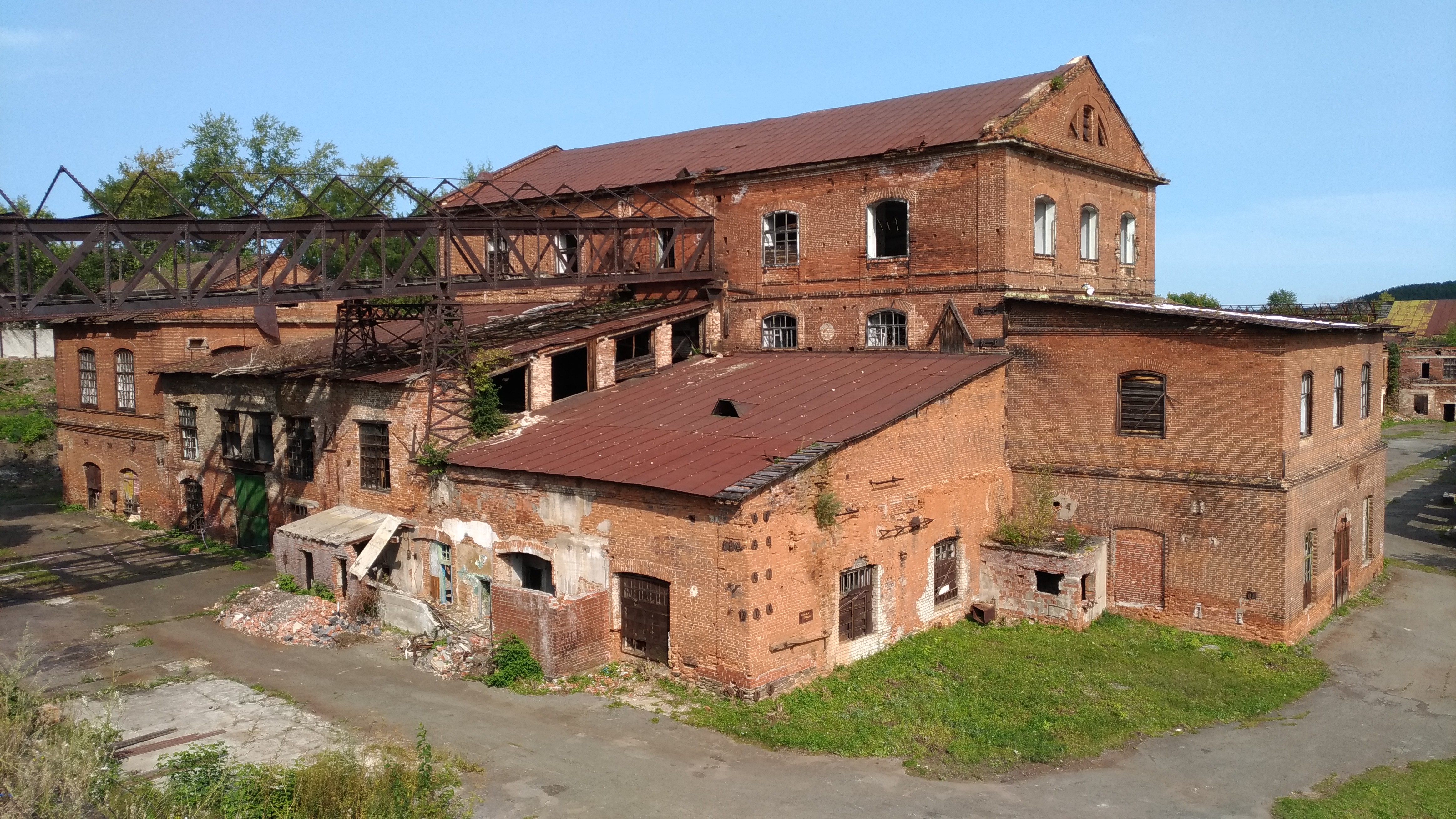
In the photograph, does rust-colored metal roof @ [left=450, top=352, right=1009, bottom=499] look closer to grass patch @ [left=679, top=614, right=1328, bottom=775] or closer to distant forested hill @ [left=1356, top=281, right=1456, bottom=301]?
grass patch @ [left=679, top=614, right=1328, bottom=775]

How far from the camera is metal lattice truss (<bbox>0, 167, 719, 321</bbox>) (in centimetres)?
1502

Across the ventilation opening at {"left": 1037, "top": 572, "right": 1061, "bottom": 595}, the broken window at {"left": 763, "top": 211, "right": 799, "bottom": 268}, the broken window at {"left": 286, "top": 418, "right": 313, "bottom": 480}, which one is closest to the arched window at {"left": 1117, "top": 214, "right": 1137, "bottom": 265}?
the broken window at {"left": 763, "top": 211, "right": 799, "bottom": 268}

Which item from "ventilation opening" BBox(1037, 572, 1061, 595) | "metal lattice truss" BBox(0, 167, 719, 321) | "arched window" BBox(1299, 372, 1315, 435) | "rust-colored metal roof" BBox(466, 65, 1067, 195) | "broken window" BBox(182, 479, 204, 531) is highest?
"rust-colored metal roof" BBox(466, 65, 1067, 195)

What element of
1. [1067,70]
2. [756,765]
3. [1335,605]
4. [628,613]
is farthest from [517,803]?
[1067,70]

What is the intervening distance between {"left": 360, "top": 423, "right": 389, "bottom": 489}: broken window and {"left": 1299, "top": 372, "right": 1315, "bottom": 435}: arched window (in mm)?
17450

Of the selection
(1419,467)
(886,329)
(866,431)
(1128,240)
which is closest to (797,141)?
(886,329)

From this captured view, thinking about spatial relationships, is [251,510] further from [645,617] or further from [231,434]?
[645,617]

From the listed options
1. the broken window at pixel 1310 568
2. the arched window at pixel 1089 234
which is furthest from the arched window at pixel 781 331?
the broken window at pixel 1310 568

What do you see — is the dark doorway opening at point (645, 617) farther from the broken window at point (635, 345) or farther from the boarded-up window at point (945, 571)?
the broken window at point (635, 345)

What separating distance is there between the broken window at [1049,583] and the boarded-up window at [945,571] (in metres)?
1.52

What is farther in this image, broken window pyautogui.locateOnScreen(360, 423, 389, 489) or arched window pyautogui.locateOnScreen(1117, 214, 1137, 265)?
arched window pyautogui.locateOnScreen(1117, 214, 1137, 265)

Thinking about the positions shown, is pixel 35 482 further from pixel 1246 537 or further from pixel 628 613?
pixel 1246 537

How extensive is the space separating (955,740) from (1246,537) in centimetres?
801

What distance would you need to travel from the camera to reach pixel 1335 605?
20859 millimetres
